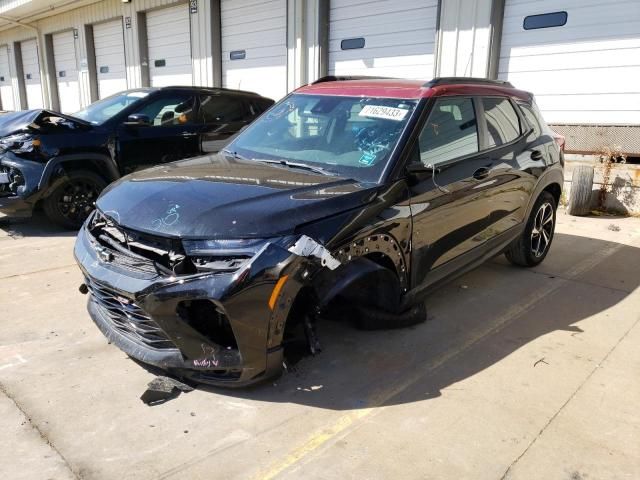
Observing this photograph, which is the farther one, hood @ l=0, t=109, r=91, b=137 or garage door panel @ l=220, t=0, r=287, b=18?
garage door panel @ l=220, t=0, r=287, b=18

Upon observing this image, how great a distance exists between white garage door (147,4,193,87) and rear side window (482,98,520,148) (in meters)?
11.0

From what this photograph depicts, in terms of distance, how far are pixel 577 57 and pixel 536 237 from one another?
4.00 metres

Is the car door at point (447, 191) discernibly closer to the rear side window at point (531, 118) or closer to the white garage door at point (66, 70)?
the rear side window at point (531, 118)

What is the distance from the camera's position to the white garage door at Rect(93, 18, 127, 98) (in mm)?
16297

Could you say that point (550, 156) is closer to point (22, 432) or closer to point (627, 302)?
point (627, 302)

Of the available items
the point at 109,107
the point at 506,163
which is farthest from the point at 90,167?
the point at 506,163

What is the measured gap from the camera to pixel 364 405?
114 inches

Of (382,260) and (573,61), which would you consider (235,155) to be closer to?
(382,260)

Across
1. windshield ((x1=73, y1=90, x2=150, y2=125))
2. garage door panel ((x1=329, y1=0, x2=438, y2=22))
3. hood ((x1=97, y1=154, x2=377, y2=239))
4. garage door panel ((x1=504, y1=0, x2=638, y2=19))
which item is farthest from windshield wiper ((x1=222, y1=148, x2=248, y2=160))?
garage door panel ((x1=329, y1=0, x2=438, y2=22))

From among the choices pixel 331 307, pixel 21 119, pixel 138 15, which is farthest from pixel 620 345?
pixel 138 15

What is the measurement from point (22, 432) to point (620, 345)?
3781 mm

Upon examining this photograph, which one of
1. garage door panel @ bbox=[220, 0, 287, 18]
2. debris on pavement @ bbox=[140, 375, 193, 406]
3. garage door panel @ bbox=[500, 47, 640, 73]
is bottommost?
debris on pavement @ bbox=[140, 375, 193, 406]

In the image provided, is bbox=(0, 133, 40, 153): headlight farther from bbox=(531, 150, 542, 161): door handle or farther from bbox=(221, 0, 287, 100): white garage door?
bbox=(221, 0, 287, 100): white garage door


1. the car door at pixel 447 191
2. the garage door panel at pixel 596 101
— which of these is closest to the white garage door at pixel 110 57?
the garage door panel at pixel 596 101
